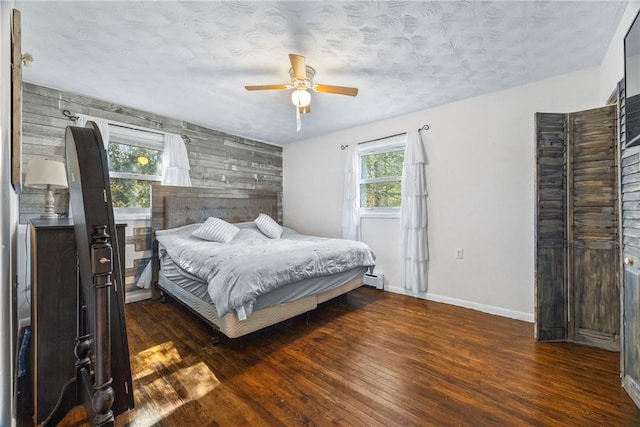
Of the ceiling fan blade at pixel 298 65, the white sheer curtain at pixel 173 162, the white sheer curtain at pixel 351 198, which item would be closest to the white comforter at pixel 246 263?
the white sheer curtain at pixel 173 162

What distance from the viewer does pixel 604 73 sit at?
2348 millimetres

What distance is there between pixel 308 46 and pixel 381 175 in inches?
90.9

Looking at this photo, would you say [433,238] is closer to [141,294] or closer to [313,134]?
[313,134]

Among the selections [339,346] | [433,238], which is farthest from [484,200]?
[339,346]

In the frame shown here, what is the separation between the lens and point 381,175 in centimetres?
405

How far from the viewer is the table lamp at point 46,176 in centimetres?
231

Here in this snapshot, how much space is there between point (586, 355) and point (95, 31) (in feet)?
14.5

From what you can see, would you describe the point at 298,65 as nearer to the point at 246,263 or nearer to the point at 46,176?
the point at 246,263

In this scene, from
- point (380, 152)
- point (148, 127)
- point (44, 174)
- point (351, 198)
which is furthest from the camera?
point (351, 198)

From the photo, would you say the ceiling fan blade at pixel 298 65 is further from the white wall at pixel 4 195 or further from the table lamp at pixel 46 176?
the table lamp at pixel 46 176

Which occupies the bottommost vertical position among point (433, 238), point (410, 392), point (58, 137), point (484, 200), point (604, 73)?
point (410, 392)

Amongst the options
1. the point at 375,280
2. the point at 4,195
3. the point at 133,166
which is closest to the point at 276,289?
the point at 4,195

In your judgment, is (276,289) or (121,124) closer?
(276,289)

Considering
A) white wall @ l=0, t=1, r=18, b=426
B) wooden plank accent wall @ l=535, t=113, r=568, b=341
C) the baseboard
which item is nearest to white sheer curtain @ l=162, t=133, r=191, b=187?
white wall @ l=0, t=1, r=18, b=426
